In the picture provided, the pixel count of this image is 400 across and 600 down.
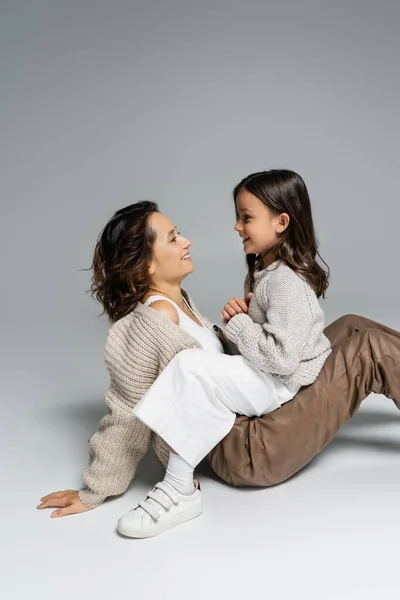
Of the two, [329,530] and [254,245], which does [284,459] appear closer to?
[329,530]

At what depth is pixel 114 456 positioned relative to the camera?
2.84 metres

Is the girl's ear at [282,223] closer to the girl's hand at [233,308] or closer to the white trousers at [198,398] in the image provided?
the girl's hand at [233,308]

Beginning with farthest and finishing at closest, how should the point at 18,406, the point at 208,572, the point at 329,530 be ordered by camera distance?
the point at 18,406 → the point at 329,530 → the point at 208,572

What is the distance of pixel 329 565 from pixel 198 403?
659mm

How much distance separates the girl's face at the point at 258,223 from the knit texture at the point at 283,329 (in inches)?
4.2

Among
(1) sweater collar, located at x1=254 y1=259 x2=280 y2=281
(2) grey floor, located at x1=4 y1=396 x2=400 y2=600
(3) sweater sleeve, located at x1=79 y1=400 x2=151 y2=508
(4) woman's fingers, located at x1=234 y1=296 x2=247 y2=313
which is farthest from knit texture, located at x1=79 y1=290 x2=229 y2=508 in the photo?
(1) sweater collar, located at x1=254 y1=259 x2=280 y2=281

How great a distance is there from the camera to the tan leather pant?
9.33ft

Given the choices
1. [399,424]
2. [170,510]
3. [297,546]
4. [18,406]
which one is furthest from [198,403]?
[18,406]

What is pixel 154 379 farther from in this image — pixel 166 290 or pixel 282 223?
pixel 282 223

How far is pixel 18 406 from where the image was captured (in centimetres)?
382

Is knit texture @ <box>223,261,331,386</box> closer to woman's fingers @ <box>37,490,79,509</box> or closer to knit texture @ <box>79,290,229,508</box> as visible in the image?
knit texture @ <box>79,290,229,508</box>

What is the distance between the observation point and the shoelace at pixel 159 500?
2.64 metres

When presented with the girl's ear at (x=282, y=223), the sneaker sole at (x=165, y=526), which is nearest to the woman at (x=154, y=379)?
the sneaker sole at (x=165, y=526)

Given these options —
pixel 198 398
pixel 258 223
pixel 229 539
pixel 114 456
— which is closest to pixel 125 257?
pixel 258 223
